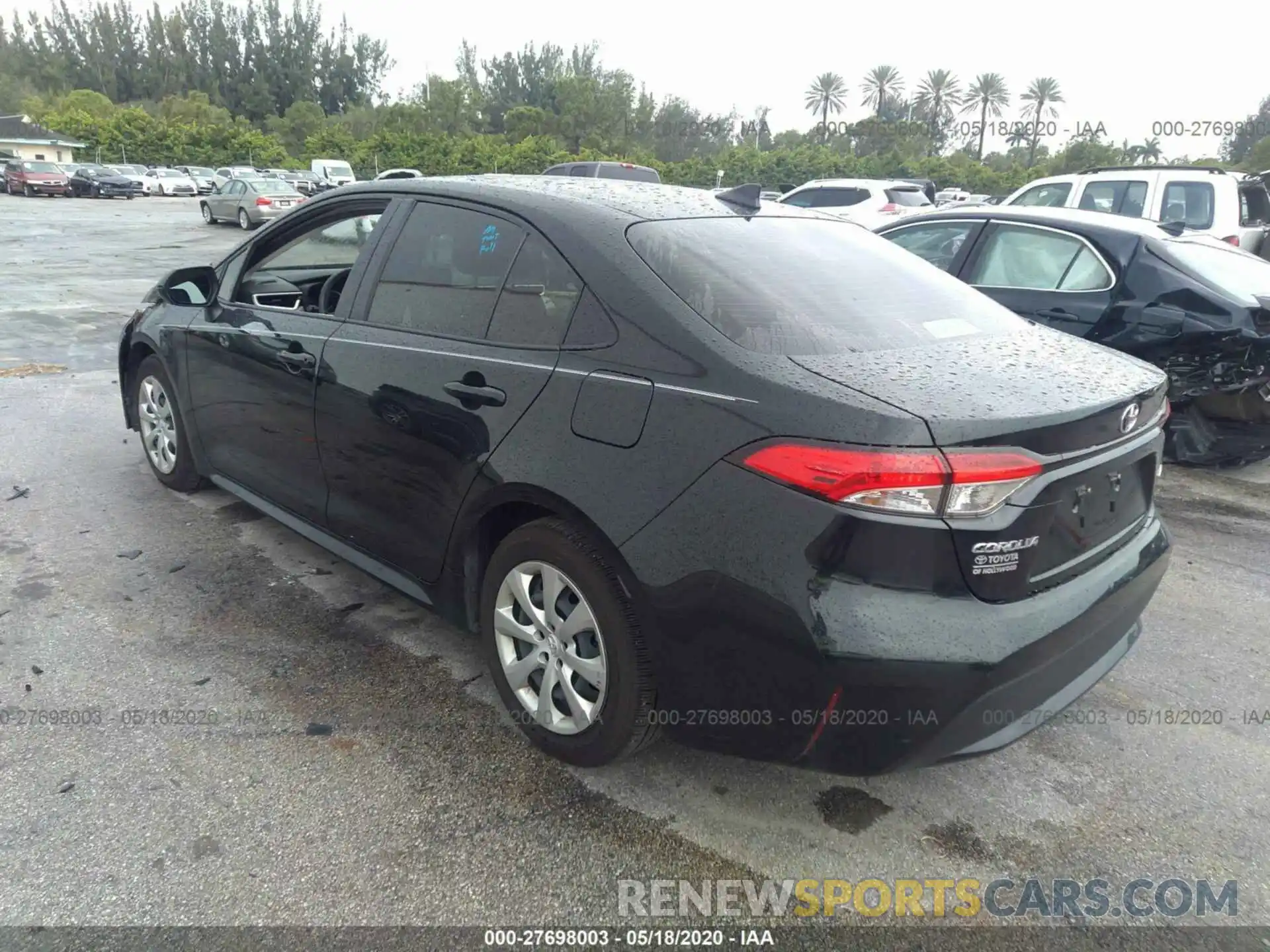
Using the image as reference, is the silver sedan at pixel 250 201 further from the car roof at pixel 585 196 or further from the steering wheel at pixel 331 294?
the car roof at pixel 585 196

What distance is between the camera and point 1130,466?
2.50m

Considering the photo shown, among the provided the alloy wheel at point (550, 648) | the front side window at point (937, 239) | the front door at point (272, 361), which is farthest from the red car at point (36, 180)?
the alloy wheel at point (550, 648)

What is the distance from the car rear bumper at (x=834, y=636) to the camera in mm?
2027

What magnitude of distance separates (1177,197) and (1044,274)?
571 cm

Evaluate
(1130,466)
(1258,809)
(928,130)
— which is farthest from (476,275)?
(928,130)

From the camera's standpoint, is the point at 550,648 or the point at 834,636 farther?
the point at 550,648

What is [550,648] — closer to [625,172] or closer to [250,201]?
[625,172]

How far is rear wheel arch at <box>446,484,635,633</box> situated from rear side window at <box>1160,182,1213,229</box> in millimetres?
9468

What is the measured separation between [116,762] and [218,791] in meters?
0.38

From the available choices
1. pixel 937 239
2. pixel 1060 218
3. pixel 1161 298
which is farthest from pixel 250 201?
pixel 1161 298

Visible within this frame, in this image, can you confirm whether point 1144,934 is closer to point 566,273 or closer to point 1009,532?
point 1009,532

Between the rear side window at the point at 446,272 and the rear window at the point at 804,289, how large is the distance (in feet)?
1.63

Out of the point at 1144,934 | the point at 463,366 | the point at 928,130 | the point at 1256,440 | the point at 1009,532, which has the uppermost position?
the point at 928,130

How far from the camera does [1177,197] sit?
9.88 m
